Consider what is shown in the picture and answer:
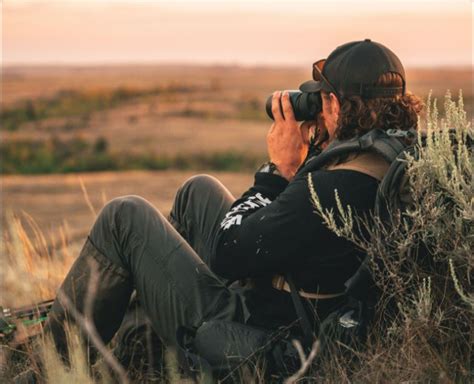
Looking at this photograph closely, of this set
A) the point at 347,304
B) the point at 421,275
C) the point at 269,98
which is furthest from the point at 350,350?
the point at 269,98

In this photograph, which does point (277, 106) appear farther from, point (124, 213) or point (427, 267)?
point (427, 267)

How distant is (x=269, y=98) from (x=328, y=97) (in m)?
0.30

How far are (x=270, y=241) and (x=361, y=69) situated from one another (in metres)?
0.67

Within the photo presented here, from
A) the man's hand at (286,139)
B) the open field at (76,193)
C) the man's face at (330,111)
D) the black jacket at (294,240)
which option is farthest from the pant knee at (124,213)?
the open field at (76,193)

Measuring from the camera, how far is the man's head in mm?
2820

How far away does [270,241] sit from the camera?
274 cm

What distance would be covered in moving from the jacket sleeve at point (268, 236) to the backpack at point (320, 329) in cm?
10

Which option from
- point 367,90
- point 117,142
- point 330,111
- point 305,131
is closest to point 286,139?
point 305,131

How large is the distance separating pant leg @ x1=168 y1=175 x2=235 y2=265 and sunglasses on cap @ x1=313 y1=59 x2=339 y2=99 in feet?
2.75

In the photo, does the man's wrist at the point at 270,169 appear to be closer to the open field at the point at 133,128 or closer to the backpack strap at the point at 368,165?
the backpack strap at the point at 368,165

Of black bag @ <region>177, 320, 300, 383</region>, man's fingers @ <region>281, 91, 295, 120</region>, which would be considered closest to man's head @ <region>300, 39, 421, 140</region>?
man's fingers @ <region>281, 91, 295, 120</region>

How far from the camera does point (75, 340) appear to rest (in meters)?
3.06

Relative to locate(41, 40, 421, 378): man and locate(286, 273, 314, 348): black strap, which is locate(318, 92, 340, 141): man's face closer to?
locate(41, 40, 421, 378): man

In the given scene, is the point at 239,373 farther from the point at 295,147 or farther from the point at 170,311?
the point at 295,147
